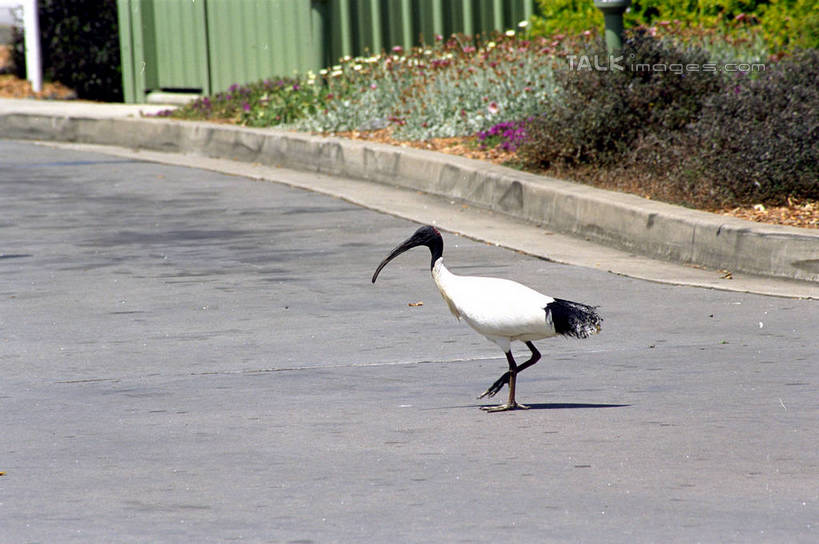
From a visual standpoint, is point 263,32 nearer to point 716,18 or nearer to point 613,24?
point 716,18

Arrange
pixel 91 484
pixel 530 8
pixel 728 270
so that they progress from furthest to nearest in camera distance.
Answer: pixel 530 8 < pixel 728 270 < pixel 91 484

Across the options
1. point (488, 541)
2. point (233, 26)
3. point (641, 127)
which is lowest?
point (488, 541)

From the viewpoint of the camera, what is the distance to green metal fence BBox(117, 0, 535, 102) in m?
19.7

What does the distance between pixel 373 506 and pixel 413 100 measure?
11982 mm

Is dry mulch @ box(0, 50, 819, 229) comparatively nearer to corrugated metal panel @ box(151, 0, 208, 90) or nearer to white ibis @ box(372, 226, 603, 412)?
corrugated metal panel @ box(151, 0, 208, 90)

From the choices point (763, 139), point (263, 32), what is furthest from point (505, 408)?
point (263, 32)

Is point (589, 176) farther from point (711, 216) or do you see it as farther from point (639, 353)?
point (639, 353)

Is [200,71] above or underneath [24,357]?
above

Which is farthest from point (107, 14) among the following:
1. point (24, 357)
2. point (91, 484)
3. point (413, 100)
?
point (91, 484)

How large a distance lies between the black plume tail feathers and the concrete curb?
12.6 feet

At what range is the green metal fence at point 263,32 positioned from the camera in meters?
19.7

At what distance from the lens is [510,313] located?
6348 mm

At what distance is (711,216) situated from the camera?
35.0 feet

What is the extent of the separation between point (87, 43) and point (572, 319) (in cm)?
1894
